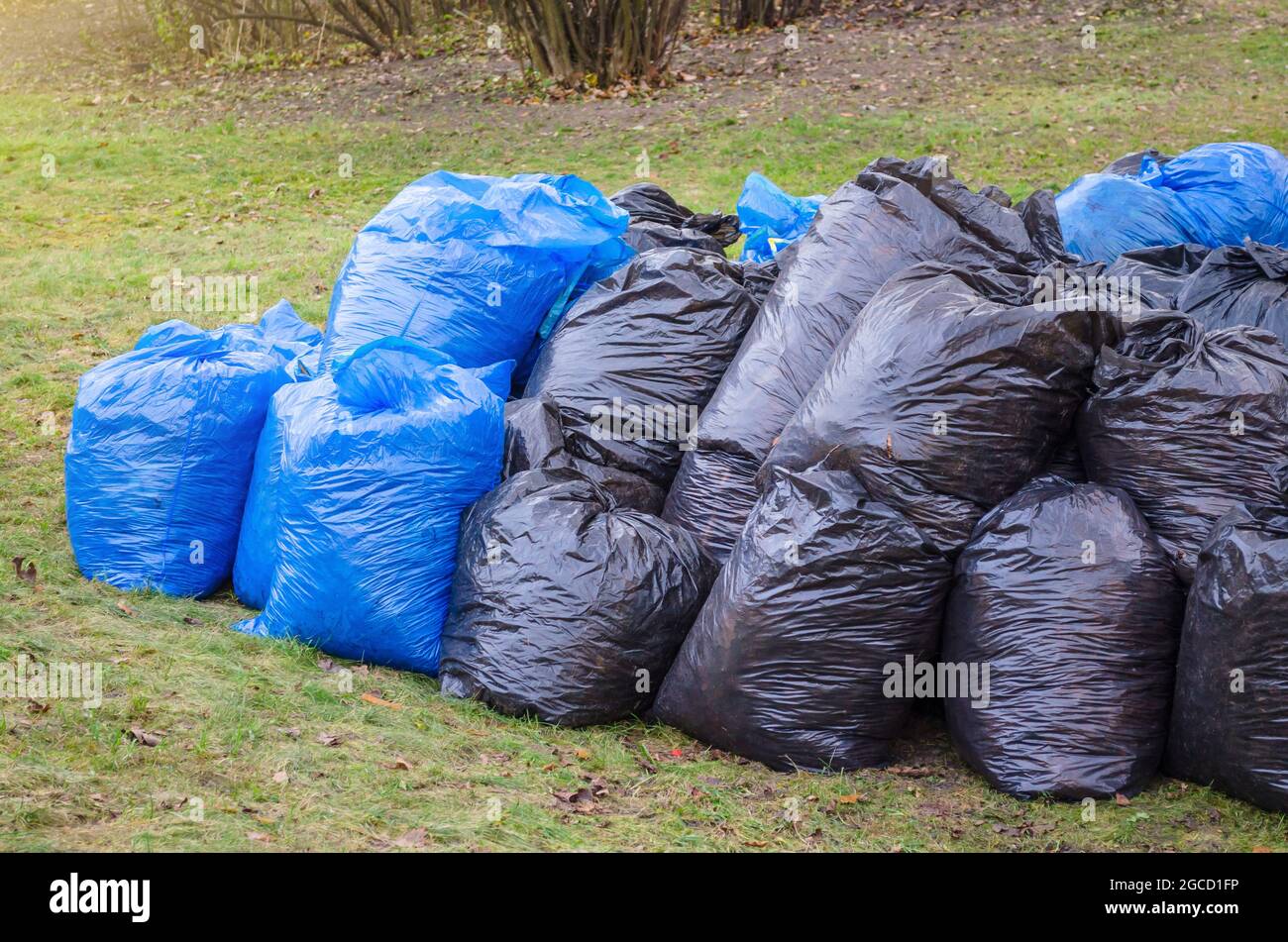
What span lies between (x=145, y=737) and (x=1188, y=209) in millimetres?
3894

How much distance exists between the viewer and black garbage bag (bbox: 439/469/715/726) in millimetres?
3051

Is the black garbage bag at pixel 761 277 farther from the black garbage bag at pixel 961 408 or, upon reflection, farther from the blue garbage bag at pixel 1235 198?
the blue garbage bag at pixel 1235 198

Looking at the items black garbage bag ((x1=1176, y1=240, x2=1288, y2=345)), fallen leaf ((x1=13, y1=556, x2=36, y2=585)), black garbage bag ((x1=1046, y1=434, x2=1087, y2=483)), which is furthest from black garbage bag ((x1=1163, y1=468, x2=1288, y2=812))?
fallen leaf ((x1=13, y1=556, x2=36, y2=585))

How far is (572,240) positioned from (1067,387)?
1.66 metres

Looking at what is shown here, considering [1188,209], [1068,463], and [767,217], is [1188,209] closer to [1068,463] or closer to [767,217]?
[767,217]

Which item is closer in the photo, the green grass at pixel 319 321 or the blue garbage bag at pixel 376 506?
the green grass at pixel 319 321

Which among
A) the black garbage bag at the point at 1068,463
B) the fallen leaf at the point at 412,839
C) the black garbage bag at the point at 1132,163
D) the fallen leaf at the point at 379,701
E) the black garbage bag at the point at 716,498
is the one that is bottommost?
the fallen leaf at the point at 379,701

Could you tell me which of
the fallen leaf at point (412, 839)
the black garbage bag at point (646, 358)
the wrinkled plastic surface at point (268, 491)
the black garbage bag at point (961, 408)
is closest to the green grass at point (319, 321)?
the fallen leaf at point (412, 839)

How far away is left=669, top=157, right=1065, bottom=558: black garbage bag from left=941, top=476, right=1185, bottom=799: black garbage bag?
0.77 metres

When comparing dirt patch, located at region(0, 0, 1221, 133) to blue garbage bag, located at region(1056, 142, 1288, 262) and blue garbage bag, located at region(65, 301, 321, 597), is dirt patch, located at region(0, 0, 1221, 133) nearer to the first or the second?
blue garbage bag, located at region(1056, 142, 1288, 262)

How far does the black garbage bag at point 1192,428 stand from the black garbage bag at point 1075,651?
0.34ft

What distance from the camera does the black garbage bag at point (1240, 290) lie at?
3.40m

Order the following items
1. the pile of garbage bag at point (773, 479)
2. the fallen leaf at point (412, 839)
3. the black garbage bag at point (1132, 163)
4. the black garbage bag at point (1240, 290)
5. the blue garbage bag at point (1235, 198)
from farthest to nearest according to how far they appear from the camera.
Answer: the black garbage bag at point (1132, 163) → the blue garbage bag at point (1235, 198) → the black garbage bag at point (1240, 290) → the pile of garbage bag at point (773, 479) → the fallen leaf at point (412, 839)

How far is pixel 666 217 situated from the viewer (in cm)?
483
